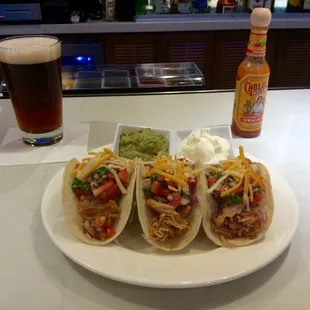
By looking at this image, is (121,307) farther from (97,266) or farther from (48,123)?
(48,123)

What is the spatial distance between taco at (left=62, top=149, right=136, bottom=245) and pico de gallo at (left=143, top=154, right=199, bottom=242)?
0.18ft

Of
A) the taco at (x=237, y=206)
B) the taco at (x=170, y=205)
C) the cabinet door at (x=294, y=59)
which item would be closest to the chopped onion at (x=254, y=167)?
the taco at (x=237, y=206)

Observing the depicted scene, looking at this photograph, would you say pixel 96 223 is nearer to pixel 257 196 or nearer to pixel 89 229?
pixel 89 229

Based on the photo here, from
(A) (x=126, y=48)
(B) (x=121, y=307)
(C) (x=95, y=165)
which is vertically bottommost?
(A) (x=126, y=48)

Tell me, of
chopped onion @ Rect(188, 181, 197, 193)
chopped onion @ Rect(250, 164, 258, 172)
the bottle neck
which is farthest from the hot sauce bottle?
chopped onion @ Rect(188, 181, 197, 193)

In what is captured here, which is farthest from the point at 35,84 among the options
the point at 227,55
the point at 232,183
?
the point at 227,55

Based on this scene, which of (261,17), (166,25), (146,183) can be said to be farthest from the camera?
(166,25)

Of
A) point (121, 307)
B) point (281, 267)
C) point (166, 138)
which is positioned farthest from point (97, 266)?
point (166, 138)

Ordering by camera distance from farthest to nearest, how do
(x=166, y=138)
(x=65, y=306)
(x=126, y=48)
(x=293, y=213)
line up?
1. (x=126, y=48)
2. (x=166, y=138)
3. (x=293, y=213)
4. (x=65, y=306)

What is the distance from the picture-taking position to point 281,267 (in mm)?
785

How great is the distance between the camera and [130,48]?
2939 millimetres

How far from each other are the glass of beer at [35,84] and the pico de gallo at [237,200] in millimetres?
643

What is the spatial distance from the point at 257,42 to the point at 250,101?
0.59 feet

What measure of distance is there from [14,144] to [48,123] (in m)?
0.13
